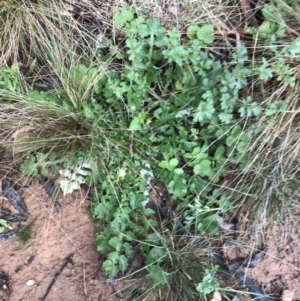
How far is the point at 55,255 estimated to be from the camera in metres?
2.23

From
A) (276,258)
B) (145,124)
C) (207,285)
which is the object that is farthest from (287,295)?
(145,124)

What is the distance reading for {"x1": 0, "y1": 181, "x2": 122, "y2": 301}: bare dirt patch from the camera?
7.21 ft

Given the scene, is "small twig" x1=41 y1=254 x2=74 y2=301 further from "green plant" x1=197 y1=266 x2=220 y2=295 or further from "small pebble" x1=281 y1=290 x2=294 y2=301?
"small pebble" x1=281 y1=290 x2=294 y2=301

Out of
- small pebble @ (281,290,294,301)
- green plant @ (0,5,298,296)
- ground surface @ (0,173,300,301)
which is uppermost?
green plant @ (0,5,298,296)

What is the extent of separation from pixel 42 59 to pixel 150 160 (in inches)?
25.1

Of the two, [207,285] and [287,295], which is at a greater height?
[207,285]

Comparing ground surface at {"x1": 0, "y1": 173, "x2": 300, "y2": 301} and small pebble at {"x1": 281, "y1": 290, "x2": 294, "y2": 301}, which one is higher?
ground surface at {"x1": 0, "y1": 173, "x2": 300, "y2": 301}

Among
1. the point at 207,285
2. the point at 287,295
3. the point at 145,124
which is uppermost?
the point at 145,124

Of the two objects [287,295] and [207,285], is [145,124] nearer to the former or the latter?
[207,285]

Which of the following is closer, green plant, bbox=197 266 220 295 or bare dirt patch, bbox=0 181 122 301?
green plant, bbox=197 266 220 295

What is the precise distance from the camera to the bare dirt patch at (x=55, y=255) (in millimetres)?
2197

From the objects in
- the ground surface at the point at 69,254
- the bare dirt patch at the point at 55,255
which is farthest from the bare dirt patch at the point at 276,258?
the bare dirt patch at the point at 55,255

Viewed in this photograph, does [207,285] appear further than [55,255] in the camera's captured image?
No

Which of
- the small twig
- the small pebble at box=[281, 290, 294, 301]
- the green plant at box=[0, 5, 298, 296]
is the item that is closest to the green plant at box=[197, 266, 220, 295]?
the green plant at box=[0, 5, 298, 296]
